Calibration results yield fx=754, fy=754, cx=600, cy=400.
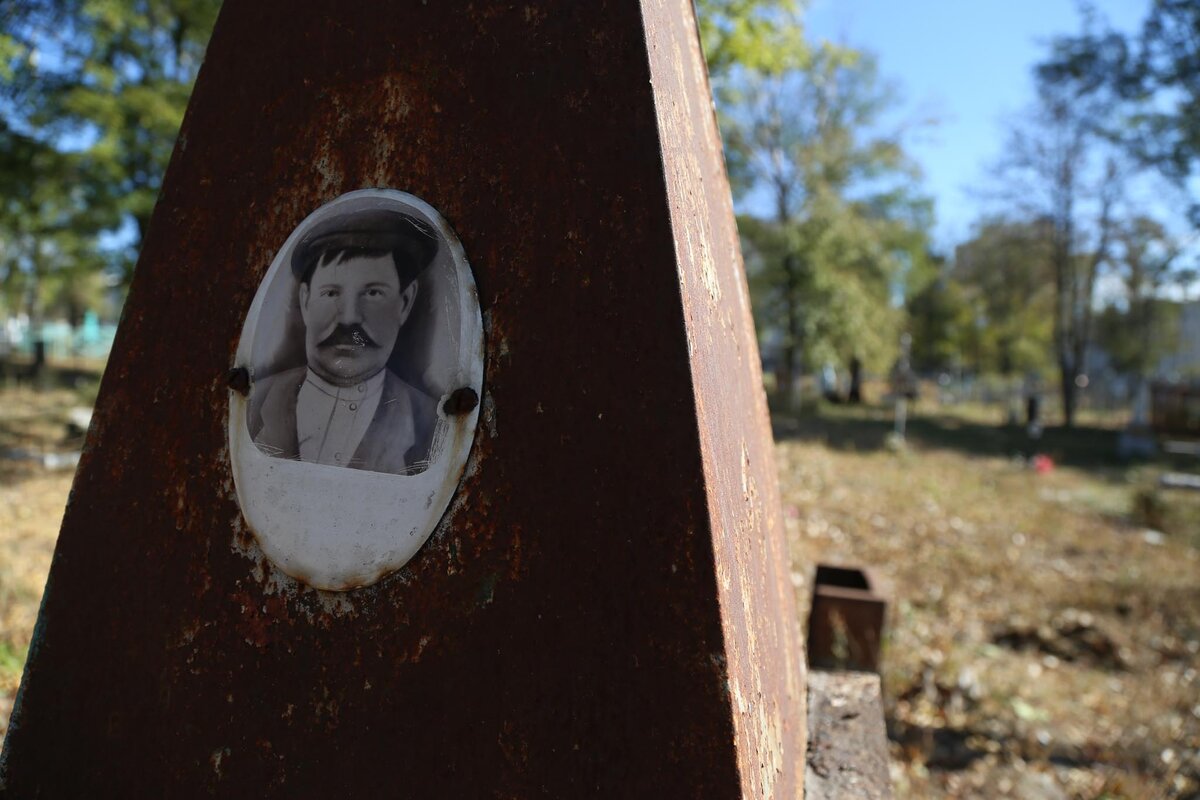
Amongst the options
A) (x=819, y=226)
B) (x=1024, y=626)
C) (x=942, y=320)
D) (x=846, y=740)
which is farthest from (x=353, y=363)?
(x=942, y=320)

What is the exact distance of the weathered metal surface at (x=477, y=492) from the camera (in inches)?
36.6

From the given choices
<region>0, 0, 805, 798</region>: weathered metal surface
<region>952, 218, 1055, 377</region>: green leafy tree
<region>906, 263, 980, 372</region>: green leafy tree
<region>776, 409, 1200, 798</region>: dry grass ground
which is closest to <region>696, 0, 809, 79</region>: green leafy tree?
<region>776, 409, 1200, 798</region>: dry grass ground

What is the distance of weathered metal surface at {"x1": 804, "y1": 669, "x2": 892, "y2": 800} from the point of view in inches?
55.8

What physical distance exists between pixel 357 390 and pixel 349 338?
3.2 inches

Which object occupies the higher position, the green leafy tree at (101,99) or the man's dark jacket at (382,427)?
the green leafy tree at (101,99)

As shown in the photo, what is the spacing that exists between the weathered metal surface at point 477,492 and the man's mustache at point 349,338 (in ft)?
0.62

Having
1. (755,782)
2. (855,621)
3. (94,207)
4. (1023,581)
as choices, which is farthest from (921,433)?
(755,782)

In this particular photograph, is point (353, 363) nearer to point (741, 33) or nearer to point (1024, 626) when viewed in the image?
point (1024, 626)

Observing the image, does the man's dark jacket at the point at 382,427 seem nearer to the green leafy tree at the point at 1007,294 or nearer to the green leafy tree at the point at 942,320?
the green leafy tree at the point at 1007,294

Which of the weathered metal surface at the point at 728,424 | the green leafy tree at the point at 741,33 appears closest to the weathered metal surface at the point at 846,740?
the weathered metal surface at the point at 728,424

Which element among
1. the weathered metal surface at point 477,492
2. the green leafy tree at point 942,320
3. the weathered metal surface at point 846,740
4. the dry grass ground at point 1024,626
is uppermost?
the green leafy tree at point 942,320

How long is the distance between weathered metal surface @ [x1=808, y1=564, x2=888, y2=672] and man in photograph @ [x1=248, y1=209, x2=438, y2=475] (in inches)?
104

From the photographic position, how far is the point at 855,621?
324 centimetres

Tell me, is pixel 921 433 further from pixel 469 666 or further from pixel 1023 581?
pixel 469 666
